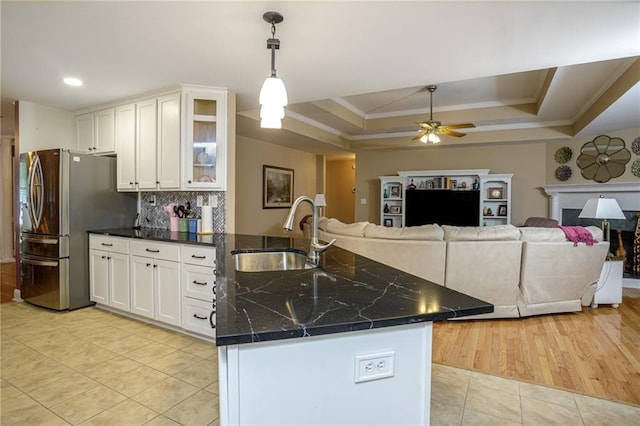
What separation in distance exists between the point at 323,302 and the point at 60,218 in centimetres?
352

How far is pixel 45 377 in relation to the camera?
231cm

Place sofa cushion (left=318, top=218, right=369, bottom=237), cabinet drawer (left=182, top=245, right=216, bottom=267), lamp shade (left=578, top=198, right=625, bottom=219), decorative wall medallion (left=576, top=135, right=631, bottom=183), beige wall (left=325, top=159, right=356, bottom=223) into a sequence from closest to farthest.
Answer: cabinet drawer (left=182, top=245, right=216, bottom=267) < sofa cushion (left=318, top=218, right=369, bottom=237) < lamp shade (left=578, top=198, right=625, bottom=219) < decorative wall medallion (left=576, top=135, right=631, bottom=183) < beige wall (left=325, top=159, right=356, bottom=223)

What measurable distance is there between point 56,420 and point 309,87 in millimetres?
3053

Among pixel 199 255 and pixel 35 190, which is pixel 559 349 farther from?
pixel 35 190

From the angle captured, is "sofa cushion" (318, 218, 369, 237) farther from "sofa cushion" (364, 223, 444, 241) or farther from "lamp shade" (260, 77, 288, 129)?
"lamp shade" (260, 77, 288, 129)

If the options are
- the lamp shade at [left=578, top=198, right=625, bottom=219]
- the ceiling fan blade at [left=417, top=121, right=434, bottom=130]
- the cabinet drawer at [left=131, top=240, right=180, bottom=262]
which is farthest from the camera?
the ceiling fan blade at [left=417, top=121, right=434, bottom=130]

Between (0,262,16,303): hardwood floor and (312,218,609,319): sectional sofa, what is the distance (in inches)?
177

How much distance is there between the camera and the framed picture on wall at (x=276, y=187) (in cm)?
625

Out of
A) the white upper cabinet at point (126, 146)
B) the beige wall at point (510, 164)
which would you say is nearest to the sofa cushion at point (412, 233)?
the white upper cabinet at point (126, 146)

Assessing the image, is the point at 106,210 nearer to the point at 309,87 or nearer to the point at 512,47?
the point at 309,87

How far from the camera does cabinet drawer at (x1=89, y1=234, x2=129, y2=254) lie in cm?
336

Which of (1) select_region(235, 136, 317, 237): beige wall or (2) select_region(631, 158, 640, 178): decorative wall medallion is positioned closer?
(2) select_region(631, 158, 640, 178): decorative wall medallion

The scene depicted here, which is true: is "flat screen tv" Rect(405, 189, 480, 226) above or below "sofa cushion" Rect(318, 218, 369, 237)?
above

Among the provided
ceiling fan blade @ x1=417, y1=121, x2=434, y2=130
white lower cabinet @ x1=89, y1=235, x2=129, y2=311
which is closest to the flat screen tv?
ceiling fan blade @ x1=417, y1=121, x2=434, y2=130
